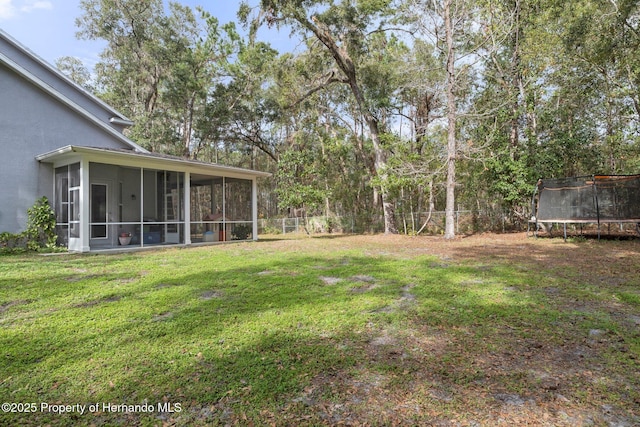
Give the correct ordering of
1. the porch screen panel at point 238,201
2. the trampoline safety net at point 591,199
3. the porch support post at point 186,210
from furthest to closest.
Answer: the porch screen panel at point 238,201 < the porch support post at point 186,210 < the trampoline safety net at point 591,199

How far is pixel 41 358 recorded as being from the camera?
266 centimetres

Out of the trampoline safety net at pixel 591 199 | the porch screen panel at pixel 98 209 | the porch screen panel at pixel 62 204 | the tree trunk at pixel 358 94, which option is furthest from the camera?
the tree trunk at pixel 358 94

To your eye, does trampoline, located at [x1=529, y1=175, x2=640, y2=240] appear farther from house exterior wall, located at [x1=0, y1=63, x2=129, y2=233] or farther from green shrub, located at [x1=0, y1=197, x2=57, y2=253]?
house exterior wall, located at [x1=0, y1=63, x2=129, y2=233]

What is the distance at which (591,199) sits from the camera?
9.85 metres

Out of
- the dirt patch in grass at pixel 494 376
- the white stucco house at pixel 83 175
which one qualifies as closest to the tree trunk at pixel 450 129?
the white stucco house at pixel 83 175

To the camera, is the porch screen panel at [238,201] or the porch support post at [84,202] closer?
the porch support post at [84,202]

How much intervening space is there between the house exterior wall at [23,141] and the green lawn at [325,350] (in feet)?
17.1

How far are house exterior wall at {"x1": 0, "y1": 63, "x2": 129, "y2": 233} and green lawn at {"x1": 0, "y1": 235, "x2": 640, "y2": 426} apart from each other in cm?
522

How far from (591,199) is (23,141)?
55.7ft

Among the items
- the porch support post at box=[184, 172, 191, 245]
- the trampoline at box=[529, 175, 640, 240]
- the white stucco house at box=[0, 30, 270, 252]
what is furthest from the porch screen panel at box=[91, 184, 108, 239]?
the trampoline at box=[529, 175, 640, 240]

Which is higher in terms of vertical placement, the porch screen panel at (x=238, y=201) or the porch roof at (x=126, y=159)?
the porch roof at (x=126, y=159)

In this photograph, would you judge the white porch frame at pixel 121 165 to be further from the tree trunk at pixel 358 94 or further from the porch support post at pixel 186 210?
the tree trunk at pixel 358 94

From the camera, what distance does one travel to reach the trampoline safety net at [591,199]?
934 centimetres

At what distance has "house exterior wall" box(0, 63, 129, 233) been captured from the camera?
9.06 metres
